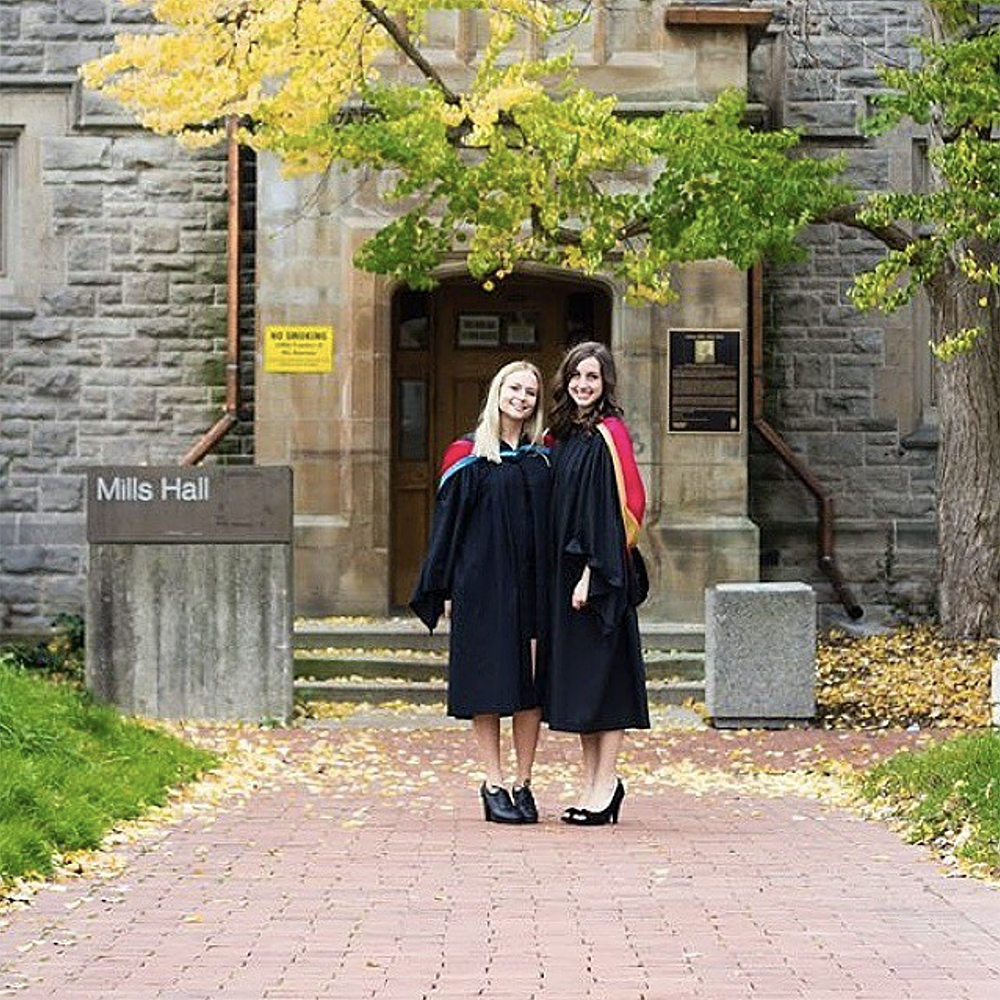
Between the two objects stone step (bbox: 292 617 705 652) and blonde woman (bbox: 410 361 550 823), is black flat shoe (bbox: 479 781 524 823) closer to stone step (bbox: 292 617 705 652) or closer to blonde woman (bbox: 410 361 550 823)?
blonde woman (bbox: 410 361 550 823)

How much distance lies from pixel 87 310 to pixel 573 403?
10.2m

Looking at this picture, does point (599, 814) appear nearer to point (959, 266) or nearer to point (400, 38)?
point (400, 38)

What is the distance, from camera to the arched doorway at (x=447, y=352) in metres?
19.5

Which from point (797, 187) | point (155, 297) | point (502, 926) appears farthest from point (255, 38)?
point (502, 926)

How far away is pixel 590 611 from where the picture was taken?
10156 mm

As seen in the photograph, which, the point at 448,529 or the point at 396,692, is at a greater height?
the point at 448,529

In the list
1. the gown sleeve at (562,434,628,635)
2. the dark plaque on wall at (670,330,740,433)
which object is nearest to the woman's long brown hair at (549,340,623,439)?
the gown sleeve at (562,434,628,635)

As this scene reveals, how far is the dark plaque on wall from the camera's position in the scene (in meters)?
18.2

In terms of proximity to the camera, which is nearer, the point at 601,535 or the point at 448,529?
the point at 601,535

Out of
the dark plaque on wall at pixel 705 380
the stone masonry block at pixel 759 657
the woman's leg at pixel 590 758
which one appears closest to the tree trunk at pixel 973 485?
the dark plaque on wall at pixel 705 380

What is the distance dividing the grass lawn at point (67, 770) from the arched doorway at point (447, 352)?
602cm

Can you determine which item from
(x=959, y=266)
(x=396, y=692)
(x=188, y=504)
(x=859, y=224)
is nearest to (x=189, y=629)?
(x=188, y=504)

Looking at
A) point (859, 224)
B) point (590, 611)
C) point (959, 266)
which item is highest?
point (859, 224)

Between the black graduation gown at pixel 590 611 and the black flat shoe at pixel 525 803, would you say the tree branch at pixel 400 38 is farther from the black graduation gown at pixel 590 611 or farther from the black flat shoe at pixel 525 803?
the black flat shoe at pixel 525 803
